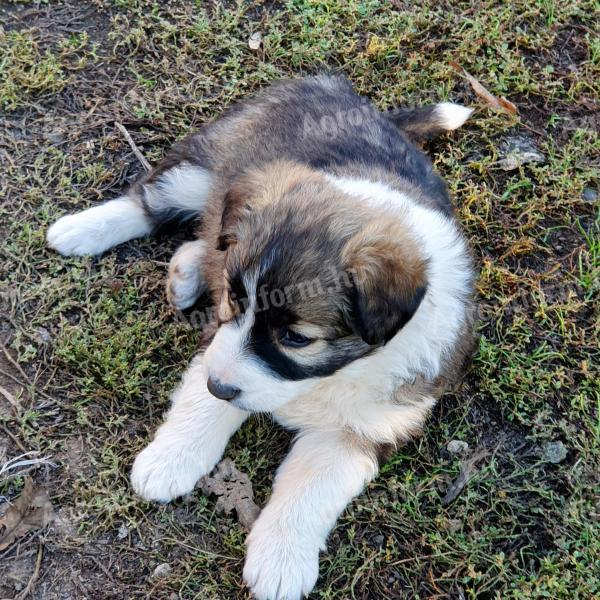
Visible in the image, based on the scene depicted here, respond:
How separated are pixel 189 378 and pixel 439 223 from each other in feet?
4.70

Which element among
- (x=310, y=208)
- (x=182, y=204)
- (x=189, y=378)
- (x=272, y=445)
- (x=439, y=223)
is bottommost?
(x=272, y=445)

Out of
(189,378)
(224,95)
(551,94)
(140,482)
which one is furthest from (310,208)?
(551,94)

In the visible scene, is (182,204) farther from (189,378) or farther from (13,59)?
(13,59)

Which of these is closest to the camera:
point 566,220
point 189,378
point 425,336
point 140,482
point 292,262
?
point 292,262

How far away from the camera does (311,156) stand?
366cm

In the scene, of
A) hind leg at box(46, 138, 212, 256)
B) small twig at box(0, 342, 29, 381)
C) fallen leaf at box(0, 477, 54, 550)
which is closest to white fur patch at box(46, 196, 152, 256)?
hind leg at box(46, 138, 212, 256)

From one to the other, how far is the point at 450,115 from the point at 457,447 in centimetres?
198

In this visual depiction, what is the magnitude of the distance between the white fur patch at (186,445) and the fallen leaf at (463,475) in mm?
1100

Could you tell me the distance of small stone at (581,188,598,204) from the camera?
4.84m

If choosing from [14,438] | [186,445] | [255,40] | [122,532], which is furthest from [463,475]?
[255,40]

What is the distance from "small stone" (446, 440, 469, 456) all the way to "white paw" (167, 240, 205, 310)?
5.08 ft

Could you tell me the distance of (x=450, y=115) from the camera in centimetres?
457

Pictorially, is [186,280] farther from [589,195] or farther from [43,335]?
[589,195]

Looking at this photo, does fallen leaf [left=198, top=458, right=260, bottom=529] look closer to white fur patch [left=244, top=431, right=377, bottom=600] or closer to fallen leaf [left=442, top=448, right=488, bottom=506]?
white fur patch [left=244, top=431, right=377, bottom=600]
